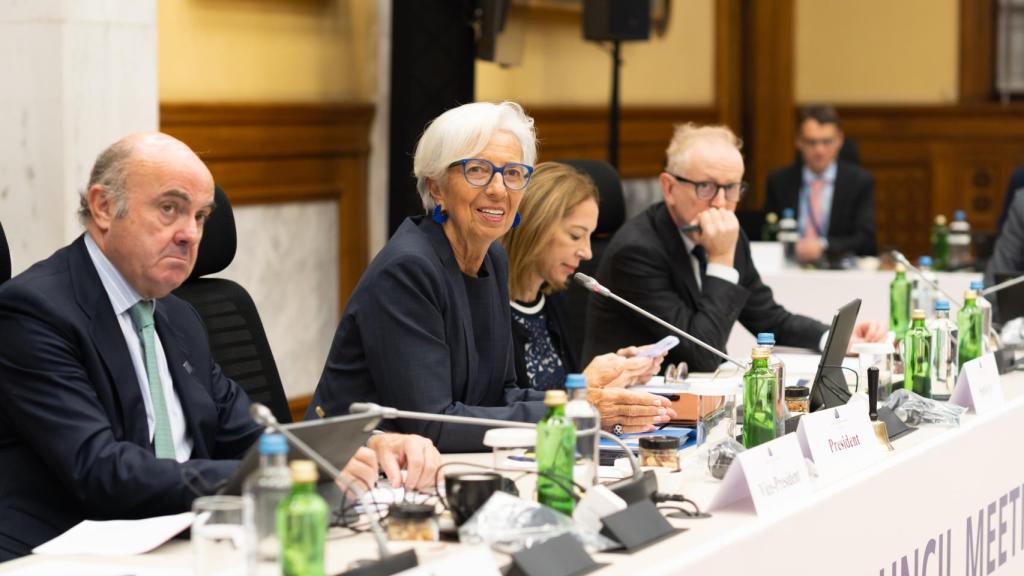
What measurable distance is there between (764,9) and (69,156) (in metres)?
5.61

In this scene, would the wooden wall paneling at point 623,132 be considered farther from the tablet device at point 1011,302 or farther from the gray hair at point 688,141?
the tablet device at point 1011,302

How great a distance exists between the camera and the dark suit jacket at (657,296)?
3518 mm

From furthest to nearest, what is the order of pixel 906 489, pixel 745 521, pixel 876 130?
pixel 876 130 → pixel 906 489 → pixel 745 521

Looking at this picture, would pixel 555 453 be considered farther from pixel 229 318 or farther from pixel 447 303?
pixel 229 318

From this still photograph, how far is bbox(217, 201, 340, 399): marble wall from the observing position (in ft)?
16.5

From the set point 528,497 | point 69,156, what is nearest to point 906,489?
point 528,497

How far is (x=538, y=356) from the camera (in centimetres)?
325

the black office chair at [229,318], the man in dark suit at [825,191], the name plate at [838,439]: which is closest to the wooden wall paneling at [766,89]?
the man in dark suit at [825,191]

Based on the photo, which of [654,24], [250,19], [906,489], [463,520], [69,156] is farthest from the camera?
[654,24]

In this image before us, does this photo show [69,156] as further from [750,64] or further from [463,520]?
[750,64]

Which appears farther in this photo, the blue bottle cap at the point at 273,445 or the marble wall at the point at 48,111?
the marble wall at the point at 48,111

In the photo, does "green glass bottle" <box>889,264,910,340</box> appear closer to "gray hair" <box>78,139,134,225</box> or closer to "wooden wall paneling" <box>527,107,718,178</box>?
"gray hair" <box>78,139,134,225</box>

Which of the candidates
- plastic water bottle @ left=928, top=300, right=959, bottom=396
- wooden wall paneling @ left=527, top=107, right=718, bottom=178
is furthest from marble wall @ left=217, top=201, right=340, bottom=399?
plastic water bottle @ left=928, top=300, right=959, bottom=396

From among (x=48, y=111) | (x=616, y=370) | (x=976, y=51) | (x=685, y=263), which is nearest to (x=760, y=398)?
(x=616, y=370)
